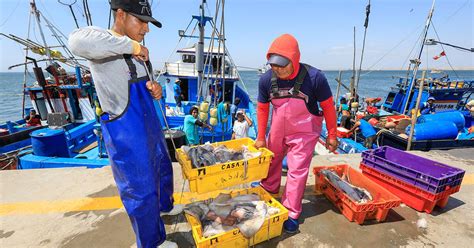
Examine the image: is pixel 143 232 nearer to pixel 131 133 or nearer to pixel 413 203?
pixel 131 133

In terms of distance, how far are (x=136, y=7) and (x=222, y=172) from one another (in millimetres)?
1557

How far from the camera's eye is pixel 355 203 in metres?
2.34

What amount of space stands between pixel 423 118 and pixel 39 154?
10.3 meters

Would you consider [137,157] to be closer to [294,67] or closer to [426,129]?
[294,67]

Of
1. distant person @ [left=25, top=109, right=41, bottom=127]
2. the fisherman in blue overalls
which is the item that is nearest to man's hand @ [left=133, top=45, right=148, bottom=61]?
the fisherman in blue overalls

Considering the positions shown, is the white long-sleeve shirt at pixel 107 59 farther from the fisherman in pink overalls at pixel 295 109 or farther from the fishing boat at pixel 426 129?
the fishing boat at pixel 426 129

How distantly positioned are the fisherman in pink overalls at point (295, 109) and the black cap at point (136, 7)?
1111 millimetres

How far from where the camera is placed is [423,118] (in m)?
6.57

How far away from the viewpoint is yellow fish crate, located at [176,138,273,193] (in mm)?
2086

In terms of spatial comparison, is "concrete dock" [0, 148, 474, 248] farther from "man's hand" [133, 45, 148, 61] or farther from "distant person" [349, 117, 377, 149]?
"distant person" [349, 117, 377, 149]

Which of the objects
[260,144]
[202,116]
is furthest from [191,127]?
[260,144]

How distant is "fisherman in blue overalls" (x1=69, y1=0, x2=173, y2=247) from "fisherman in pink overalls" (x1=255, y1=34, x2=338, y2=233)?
1164mm

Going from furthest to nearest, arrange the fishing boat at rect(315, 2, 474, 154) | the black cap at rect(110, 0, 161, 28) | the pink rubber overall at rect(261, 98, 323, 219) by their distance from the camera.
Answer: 1. the fishing boat at rect(315, 2, 474, 154)
2. the pink rubber overall at rect(261, 98, 323, 219)
3. the black cap at rect(110, 0, 161, 28)

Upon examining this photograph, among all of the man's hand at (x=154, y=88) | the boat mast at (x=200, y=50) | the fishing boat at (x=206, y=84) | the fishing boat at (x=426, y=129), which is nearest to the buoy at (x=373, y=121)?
the fishing boat at (x=426, y=129)
